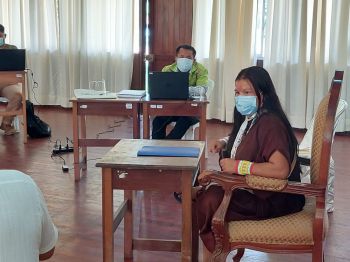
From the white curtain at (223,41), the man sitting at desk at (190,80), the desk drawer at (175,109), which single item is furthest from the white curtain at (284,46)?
the desk drawer at (175,109)

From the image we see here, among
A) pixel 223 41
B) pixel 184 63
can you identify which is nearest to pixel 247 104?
pixel 184 63

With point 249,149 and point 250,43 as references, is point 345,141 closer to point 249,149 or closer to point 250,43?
point 250,43

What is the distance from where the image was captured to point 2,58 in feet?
17.3

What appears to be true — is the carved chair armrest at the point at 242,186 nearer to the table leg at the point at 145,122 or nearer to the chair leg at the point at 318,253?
the chair leg at the point at 318,253

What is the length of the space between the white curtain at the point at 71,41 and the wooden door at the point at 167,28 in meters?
0.32

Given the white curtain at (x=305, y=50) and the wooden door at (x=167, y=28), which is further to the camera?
the wooden door at (x=167, y=28)

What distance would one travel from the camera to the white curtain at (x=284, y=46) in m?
5.98

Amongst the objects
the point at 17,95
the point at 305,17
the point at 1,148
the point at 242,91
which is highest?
the point at 305,17

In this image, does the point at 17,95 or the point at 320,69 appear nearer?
the point at 17,95

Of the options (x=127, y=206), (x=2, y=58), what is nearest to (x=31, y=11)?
(x=2, y=58)

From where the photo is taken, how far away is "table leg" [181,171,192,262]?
2.06 metres

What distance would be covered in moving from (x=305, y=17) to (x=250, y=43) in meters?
0.74

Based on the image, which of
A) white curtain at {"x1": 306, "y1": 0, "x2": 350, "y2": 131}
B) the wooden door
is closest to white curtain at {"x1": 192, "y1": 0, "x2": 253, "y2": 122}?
the wooden door

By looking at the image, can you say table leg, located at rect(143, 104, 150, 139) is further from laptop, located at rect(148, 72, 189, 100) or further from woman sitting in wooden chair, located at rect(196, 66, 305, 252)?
woman sitting in wooden chair, located at rect(196, 66, 305, 252)
